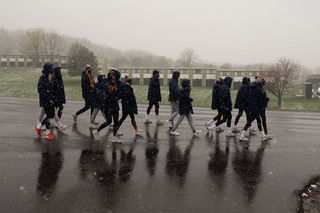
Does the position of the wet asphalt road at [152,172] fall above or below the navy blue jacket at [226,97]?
below

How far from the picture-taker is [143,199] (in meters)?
3.53

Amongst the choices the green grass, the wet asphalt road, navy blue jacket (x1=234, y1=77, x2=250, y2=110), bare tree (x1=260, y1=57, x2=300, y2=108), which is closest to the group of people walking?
navy blue jacket (x1=234, y1=77, x2=250, y2=110)

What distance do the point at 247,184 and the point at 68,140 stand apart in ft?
15.8

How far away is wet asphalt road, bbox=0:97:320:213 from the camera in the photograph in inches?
135

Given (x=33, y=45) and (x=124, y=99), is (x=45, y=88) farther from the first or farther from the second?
(x=33, y=45)

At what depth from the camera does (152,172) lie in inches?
180

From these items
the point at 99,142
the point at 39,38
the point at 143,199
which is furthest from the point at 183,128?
the point at 39,38

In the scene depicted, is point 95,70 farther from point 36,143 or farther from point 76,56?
point 36,143

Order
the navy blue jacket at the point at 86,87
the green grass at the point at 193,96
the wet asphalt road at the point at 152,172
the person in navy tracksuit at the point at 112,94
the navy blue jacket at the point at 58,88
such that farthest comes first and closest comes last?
the green grass at the point at 193,96
the navy blue jacket at the point at 86,87
the navy blue jacket at the point at 58,88
the person in navy tracksuit at the point at 112,94
the wet asphalt road at the point at 152,172

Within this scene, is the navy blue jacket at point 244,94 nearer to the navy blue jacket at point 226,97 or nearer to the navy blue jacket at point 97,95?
the navy blue jacket at point 226,97

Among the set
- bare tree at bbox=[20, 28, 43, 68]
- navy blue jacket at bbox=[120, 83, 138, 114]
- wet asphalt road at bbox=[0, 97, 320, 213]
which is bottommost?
wet asphalt road at bbox=[0, 97, 320, 213]

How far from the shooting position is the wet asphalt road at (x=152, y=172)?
3438mm

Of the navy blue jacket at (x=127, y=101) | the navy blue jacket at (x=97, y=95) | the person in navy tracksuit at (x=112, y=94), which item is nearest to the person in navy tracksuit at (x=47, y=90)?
the person in navy tracksuit at (x=112, y=94)

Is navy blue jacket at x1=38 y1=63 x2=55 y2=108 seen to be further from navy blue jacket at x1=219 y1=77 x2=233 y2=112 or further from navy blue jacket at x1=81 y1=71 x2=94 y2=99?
navy blue jacket at x1=219 y1=77 x2=233 y2=112
